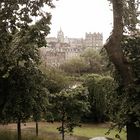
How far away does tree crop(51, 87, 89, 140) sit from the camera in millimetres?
21219

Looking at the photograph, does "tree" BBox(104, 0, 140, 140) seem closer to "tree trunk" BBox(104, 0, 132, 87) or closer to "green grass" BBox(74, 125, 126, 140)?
"tree trunk" BBox(104, 0, 132, 87)

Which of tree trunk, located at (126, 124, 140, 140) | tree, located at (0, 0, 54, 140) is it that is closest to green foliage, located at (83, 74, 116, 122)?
tree, located at (0, 0, 54, 140)

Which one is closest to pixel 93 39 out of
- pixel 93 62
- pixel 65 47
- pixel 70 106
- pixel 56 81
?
pixel 65 47

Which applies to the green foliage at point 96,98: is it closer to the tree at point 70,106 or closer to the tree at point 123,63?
the tree at point 70,106

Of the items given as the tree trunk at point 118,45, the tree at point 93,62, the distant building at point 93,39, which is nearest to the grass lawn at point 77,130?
the tree trunk at point 118,45

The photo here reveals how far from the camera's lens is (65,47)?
12875cm

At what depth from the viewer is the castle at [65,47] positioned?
9743 cm

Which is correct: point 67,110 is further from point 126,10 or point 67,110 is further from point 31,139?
point 126,10

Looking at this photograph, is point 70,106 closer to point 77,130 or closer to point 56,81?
point 77,130

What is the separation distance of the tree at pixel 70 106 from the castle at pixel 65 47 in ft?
201

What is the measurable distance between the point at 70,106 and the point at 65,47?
10783 cm

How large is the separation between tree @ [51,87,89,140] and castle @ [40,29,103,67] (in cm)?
6133

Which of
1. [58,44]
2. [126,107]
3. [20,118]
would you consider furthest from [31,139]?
[58,44]

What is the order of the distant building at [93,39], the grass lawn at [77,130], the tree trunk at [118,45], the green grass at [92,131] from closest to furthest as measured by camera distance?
Result: the tree trunk at [118,45], the grass lawn at [77,130], the green grass at [92,131], the distant building at [93,39]
